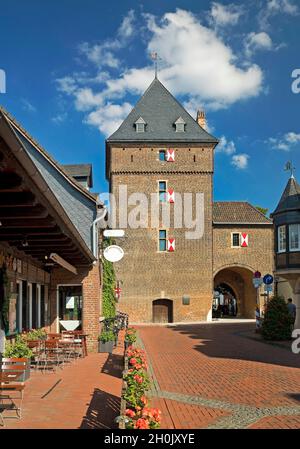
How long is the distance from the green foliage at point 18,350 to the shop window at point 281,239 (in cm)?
1777

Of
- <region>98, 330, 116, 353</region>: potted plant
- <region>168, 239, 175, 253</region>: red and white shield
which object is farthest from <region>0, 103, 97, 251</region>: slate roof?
<region>168, 239, 175, 253</region>: red and white shield

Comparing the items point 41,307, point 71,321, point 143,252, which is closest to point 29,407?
point 41,307

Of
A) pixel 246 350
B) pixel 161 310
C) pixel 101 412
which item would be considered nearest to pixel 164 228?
pixel 161 310

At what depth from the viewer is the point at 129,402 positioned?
21.7 feet

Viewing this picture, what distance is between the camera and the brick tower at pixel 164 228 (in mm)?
41281

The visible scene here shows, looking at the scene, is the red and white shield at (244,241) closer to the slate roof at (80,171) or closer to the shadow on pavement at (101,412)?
the slate roof at (80,171)

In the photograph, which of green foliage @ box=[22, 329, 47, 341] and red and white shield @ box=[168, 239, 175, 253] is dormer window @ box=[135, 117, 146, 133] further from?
green foliage @ box=[22, 329, 47, 341]

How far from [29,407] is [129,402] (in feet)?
8.90

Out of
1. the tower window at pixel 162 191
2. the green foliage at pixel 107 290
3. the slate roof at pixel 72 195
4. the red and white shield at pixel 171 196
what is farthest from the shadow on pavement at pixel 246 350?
the tower window at pixel 162 191

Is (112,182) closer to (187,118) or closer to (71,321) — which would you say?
(187,118)

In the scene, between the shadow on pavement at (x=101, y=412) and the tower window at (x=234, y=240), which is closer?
the shadow on pavement at (x=101, y=412)

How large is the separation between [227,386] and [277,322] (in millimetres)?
11539
